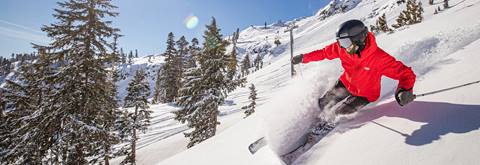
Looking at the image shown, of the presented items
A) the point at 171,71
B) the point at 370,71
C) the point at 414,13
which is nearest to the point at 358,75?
the point at 370,71

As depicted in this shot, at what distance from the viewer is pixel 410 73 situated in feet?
9.97

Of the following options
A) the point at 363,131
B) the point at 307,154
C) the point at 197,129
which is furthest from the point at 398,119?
the point at 197,129

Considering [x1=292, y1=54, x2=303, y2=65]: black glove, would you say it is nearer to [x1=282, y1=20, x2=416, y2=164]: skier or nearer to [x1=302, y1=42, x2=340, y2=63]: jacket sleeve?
[x1=302, y1=42, x2=340, y2=63]: jacket sleeve

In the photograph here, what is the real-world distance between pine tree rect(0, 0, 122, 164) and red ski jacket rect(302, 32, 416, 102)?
1250 cm

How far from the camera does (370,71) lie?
3537 mm

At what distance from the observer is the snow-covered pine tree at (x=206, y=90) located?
2128 centimetres

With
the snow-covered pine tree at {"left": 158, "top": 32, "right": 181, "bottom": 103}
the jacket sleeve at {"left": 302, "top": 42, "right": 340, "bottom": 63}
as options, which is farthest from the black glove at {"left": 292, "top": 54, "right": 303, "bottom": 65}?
the snow-covered pine tree at {"left": 158, "top": 32, "right": 181, "bottom": 103}

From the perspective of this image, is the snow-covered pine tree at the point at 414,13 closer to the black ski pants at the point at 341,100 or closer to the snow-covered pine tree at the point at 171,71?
the black ski pants at the point at 341,100

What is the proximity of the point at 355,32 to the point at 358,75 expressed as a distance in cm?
66

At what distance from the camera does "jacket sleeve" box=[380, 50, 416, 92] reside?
9.80 feet

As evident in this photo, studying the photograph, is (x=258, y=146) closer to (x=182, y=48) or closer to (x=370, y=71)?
(x=370, y=71)

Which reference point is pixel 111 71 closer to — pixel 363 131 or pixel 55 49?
pixel 55 49

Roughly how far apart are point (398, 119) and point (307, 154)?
3.44ft

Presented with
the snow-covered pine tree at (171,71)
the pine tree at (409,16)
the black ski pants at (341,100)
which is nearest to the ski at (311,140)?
the black ski pants at (341,100)
